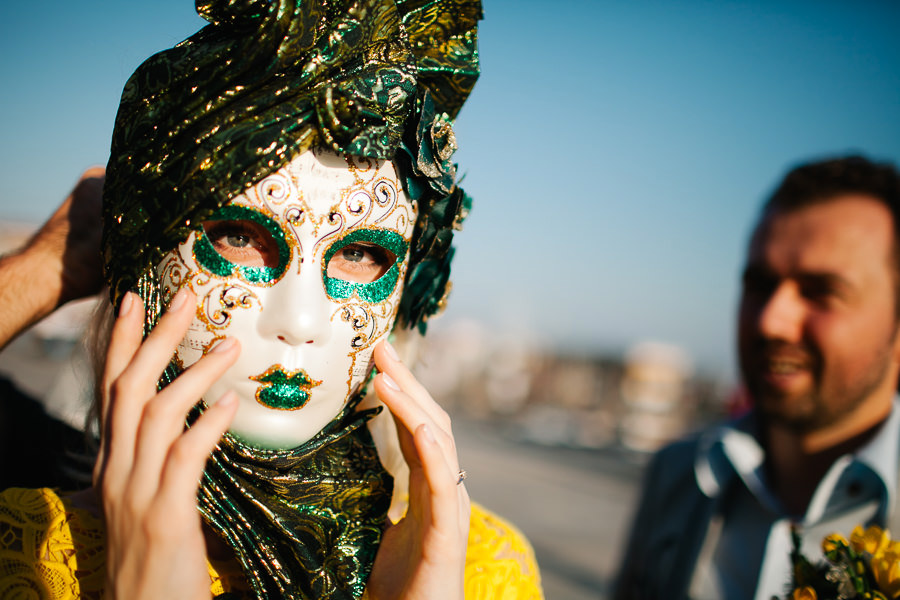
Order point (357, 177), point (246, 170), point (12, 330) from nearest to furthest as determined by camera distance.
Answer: point (246, 170) → point (357, 177) → point (12, 330)

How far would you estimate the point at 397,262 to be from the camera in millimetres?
1429

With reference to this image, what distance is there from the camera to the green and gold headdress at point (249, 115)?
1.22 meters

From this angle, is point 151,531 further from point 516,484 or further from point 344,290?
point 516,484

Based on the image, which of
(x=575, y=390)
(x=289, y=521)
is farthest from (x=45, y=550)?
(x=575, y=390)

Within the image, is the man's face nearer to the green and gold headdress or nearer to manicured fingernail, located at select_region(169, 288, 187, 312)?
the green and gold headdress

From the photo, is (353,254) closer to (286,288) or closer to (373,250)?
(373,250)

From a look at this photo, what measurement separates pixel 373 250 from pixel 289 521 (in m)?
0.66

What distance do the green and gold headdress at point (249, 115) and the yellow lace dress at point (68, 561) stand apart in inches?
21.5

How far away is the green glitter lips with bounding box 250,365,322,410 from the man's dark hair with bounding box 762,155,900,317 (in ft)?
7.36

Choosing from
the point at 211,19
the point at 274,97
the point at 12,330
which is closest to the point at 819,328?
the point at 274,97

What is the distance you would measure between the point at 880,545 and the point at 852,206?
58.0 inches

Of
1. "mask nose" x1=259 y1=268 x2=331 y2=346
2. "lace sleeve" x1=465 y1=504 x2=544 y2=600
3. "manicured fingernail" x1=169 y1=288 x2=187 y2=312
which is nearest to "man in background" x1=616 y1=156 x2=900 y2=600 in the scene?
"lace sleeve" x1=465 y1=504 x2=544 y2=600

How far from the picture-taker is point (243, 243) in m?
1.30

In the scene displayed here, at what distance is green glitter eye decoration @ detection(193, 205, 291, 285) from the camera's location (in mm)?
1242
